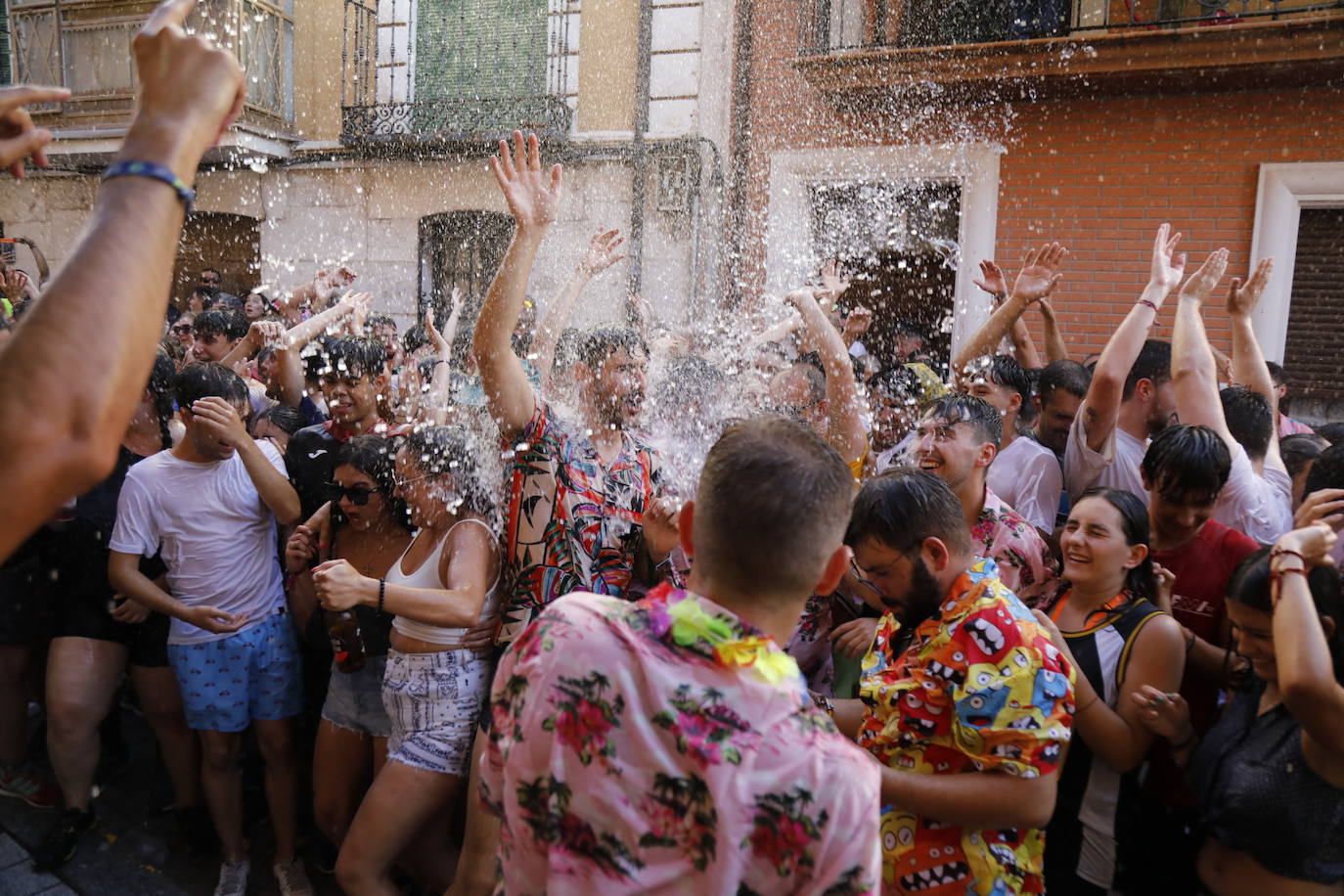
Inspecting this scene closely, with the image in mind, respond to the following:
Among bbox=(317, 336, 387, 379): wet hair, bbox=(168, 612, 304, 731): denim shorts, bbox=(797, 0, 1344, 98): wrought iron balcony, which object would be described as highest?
bbox=(797, 0, 1344, 98): wrought iron balcony

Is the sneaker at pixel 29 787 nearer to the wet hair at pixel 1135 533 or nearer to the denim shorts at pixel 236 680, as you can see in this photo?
the denim shorts at pixel 236 680

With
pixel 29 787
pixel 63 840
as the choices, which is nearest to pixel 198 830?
pixel 63 840

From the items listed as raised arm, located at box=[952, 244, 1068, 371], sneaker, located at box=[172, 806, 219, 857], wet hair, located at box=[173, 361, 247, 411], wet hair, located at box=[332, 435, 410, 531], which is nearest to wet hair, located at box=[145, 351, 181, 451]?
wet hair, located at box=[173, 361, 247, 411]

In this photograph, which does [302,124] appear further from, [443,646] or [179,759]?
[443,646]

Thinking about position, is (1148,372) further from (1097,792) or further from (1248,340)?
(1097,792)

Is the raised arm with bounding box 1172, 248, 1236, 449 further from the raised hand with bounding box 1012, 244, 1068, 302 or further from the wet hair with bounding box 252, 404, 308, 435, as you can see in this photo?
the wet hair with bounding box 252, 404, 308, 435

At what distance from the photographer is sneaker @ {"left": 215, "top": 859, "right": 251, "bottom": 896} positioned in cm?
353

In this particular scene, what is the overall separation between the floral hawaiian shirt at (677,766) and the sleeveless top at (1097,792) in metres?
1.49

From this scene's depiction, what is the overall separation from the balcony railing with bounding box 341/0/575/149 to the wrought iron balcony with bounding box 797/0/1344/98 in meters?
3.34

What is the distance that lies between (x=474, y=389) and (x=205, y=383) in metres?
1.53

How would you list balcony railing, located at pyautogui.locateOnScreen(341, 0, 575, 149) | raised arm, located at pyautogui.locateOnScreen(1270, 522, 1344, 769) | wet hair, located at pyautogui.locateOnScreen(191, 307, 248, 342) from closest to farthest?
1. raised arm, located at pyautogui.locateOnScreen(1270, 522, 1344, 769)
2. wet hair, located at pyautogui.locateOnScreen(191, 307, 248, 342)
3. balcony railing, located at pyautogui.locateOnScreen(341, 0, 575, 149)

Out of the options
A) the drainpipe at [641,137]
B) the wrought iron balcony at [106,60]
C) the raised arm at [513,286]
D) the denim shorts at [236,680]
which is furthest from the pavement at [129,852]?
the wrought iron balcony at [106,60]

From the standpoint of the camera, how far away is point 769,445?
4.52 ft

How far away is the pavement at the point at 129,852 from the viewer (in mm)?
3619
